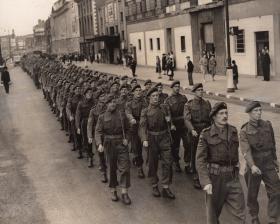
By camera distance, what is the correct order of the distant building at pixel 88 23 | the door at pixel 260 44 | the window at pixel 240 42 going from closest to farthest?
the door at pixel 260 44 → the window at pixel 240 42 → the distant building at pixel 88 23

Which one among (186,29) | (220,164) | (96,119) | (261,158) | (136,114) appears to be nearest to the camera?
(220,164)

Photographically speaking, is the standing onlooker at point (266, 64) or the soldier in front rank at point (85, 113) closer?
the soldier in front rank at point (85, 113)

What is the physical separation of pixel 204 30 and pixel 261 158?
29.1m

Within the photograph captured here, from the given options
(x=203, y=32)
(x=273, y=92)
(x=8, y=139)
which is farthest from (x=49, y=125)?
(x=203, y=32)

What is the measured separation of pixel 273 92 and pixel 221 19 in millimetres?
11161

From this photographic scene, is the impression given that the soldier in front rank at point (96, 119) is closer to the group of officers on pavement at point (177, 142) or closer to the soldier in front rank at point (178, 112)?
the group of officers on pavement at point (177, 142)

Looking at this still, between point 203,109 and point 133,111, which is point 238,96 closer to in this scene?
point 133,111

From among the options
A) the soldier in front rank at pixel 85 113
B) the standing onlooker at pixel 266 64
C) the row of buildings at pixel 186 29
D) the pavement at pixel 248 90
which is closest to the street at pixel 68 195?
the soldier in front rank at pixel 85 113

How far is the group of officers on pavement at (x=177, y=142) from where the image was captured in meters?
6.68

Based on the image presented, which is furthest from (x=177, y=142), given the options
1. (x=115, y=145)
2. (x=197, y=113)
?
(x=115, y=145)

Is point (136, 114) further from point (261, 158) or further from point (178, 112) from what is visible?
point (261, 158)

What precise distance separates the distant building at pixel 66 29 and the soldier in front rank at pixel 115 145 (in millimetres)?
87567

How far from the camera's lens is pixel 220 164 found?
6.71 metres

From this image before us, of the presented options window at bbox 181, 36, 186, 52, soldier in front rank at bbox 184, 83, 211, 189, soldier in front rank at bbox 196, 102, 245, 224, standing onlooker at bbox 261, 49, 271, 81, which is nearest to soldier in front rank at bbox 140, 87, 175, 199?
soldier in front rank at bbox 184, 83, 211, 189
